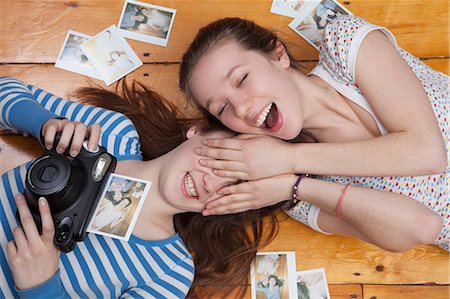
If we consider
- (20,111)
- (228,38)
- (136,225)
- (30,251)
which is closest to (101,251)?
(136,225)

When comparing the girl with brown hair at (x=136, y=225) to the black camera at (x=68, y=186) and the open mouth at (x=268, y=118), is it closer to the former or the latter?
the black camera at (x=68, y=186)

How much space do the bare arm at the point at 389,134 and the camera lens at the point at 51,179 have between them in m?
0.65

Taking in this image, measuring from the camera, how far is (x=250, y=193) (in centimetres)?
150

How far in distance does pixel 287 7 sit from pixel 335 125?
2.21 ft

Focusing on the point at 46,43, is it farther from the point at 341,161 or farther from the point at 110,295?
the point at 341,161

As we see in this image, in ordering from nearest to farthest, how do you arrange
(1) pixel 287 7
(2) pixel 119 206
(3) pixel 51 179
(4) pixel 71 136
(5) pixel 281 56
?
(3) pixel 51 179
(4) pixel 71 136
(2) pixel 119 206
(5) pixel 281 56
(1) pixel 287 7

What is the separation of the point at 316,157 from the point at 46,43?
3.77 feet

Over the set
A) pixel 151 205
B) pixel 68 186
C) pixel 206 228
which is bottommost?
pixel 206 228

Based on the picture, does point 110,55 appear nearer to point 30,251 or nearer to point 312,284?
point 30,251

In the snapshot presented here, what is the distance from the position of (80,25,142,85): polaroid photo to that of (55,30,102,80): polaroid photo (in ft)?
0.06

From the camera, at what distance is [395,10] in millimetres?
2027

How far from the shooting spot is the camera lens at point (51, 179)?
1.19 m

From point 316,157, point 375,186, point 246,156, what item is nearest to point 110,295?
point 246,156

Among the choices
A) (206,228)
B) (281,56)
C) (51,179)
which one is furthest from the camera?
(206,228)
